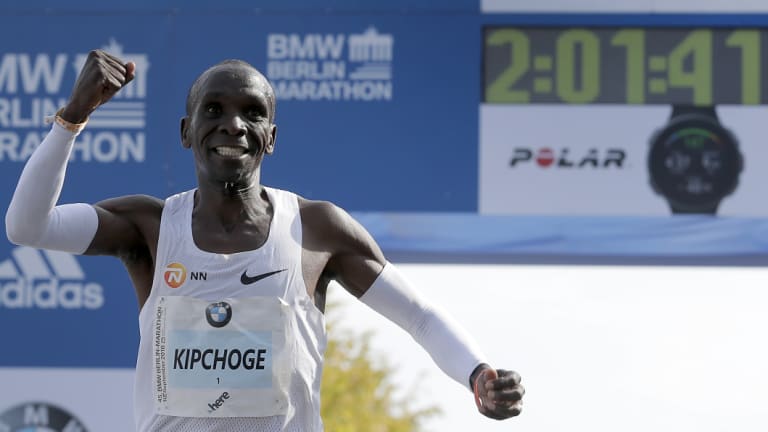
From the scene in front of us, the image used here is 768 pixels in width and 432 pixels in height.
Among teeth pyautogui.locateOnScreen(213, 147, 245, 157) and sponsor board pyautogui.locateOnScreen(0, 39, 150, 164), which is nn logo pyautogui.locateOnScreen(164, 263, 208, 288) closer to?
teeth pyautogui.locateOnScreen(213, 147, 245, 157)

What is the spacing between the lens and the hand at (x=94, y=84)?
3439 millimetres

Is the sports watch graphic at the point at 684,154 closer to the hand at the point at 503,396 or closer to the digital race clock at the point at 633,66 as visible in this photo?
the digital race clock at the point at 633,66

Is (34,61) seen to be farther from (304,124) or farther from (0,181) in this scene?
(304,124)

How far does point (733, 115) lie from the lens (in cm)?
709

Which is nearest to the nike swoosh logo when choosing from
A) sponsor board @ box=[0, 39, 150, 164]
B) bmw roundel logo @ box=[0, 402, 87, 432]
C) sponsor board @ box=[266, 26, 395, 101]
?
sponsor board @ box=[266, 26, 395, 101]

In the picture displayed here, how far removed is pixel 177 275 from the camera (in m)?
3.67

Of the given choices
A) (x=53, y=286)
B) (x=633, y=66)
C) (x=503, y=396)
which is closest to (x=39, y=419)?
(x=53, y=286)

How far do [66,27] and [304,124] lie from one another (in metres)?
1.28

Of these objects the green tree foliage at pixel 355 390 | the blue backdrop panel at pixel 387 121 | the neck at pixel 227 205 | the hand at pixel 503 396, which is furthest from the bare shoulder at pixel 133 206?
the green tree foliage at pixel 355 390

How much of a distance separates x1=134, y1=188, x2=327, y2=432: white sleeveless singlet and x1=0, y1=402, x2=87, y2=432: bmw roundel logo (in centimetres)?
369

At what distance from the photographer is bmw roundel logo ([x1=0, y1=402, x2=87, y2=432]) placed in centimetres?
725

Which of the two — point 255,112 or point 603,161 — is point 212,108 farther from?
point 603,161

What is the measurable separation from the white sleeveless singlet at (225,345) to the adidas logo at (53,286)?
3.60 m

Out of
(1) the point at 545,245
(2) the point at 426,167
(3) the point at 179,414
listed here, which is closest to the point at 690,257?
(1) the point at 545,245
